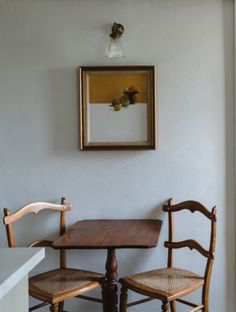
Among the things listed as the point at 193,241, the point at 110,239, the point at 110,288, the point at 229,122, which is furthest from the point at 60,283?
the point at 229,122

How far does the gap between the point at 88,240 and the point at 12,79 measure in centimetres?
117

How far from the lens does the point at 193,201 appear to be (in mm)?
2408

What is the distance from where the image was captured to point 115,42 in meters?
2.53

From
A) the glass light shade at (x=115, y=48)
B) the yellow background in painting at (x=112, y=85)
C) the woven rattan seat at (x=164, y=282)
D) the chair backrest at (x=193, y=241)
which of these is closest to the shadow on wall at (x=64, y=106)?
the yellow background in painting at (x=112, y=85)

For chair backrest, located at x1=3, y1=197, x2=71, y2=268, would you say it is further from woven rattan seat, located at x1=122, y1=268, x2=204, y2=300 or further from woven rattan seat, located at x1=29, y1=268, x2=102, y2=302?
woven rattan seat, located at x1=122, y1=268, x2=204, y2=300

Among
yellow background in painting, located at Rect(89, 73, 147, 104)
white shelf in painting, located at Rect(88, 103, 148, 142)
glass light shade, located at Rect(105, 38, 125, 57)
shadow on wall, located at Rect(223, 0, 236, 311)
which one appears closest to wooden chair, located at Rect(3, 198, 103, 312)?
white shelf in painting, located at Rect(88, 103, 148, 142)

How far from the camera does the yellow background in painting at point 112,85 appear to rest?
254 cm

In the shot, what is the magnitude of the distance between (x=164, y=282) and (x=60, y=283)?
1.79 feet

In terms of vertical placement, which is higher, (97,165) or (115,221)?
(97,165)

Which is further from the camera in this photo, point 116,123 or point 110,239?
point 116,123

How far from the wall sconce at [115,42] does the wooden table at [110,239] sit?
3.37 feet

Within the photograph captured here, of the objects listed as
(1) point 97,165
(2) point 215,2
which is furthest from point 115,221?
(2) point 215,2

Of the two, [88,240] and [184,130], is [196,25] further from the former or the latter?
[88,240]

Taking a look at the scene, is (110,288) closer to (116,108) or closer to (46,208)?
(46,208)
